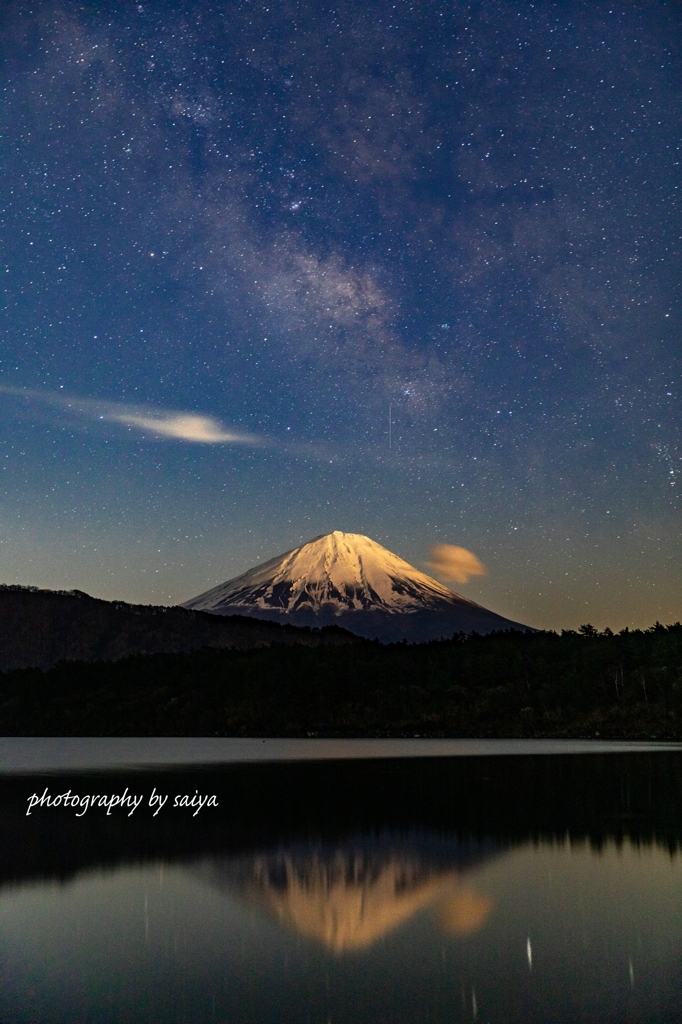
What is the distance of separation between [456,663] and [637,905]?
558 feet

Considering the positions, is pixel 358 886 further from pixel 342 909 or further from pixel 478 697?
pixel 478 697

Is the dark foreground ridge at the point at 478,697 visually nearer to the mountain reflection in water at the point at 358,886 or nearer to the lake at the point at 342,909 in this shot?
the lake at the point at 342,909

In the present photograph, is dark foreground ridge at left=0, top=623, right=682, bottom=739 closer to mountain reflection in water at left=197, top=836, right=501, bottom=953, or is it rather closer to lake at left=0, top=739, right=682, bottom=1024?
lake at left=0, top=739, right=682, bottom=1024

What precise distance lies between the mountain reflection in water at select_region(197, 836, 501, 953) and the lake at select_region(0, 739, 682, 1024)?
0.10m

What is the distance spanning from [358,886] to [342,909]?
2.63 m

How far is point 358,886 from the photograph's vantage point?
23234 millimetres

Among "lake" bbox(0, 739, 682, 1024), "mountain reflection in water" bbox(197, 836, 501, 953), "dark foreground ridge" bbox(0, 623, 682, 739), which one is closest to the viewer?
"lake" bbox(0, 739, 682, 1024)

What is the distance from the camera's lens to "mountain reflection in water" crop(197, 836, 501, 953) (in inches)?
756

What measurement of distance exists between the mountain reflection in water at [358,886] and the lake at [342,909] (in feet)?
0.32

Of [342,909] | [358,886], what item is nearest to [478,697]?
[358,886]

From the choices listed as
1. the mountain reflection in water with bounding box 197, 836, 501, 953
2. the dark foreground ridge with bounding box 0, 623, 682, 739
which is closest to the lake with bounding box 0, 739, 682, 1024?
the mountain reflection in water with bounding box 197, 836, 501, 953

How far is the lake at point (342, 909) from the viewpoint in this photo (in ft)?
46.6

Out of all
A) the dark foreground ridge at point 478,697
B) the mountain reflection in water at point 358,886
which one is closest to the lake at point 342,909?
the mountain reflection in water at point 358,886

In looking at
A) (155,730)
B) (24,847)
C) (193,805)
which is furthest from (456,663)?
(24,847)
